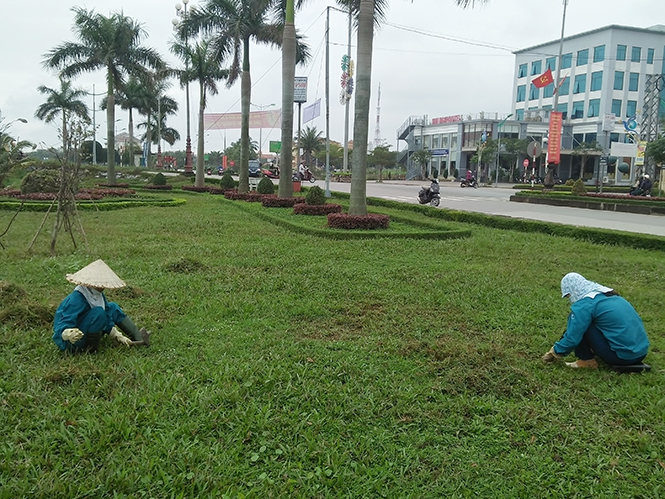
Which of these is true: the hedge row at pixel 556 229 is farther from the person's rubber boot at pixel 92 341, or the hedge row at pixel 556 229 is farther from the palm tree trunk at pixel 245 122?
the person's rubber boot at pixel 92 341

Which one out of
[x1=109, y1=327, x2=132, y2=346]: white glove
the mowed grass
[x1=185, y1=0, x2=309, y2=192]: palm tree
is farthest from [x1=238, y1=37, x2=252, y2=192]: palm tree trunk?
[x1=109, y1=327, x2=132, y2=346]: white glove

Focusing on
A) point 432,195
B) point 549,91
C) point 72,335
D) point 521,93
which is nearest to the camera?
point 72,335

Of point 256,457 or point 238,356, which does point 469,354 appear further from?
point 256,457

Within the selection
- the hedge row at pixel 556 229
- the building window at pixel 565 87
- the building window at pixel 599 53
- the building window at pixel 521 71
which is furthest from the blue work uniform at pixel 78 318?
the building window at pixel 521 71

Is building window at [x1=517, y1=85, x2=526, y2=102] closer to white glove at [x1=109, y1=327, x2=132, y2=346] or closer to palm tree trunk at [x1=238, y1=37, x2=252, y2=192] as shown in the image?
palm tree trunk at [x1=238, y1=37, x2=252, y2=192]

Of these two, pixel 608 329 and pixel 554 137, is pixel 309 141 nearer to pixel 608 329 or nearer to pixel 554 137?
pixel 554 137

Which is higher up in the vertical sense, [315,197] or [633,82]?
[633,82]

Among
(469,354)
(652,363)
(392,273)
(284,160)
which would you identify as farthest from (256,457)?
(284,160)

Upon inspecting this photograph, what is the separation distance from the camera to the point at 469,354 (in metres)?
4.18

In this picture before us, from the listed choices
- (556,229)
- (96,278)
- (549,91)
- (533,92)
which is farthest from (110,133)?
(533,92)

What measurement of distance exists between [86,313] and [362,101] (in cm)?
868

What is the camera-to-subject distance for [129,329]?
14.1 feet

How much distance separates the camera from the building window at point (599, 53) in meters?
52.2

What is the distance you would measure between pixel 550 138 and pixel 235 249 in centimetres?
2777
